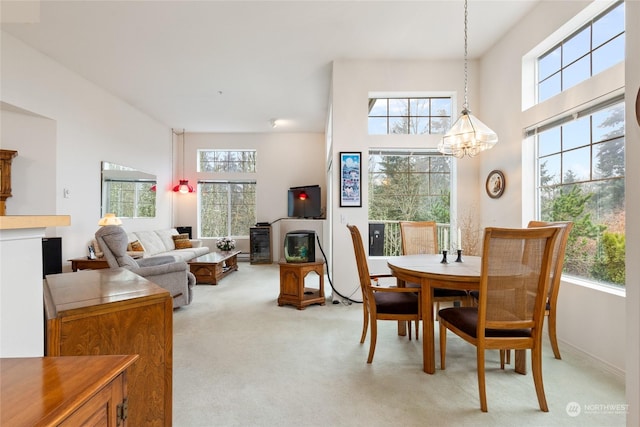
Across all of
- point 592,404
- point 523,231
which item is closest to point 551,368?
point 592,404

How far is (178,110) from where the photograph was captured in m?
5.81

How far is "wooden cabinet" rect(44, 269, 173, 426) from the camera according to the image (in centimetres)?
122

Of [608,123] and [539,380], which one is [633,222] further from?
[608,123]

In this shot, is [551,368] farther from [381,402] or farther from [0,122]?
[0,122]

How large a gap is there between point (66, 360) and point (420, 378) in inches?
79.5

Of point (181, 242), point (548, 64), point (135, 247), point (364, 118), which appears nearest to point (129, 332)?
point (364, 118)

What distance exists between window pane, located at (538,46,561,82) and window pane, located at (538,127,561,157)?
59cm

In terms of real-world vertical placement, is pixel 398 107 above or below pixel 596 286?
above

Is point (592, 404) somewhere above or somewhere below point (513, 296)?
below

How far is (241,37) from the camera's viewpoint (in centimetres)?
342

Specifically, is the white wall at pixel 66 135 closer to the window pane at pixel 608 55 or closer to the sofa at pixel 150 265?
the sofa at pixel 150 265

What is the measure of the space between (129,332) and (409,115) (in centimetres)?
395

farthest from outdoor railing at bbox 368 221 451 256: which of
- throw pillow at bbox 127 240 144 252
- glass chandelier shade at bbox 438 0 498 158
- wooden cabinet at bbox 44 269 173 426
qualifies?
throw pillow at bbox 127 240 144 252

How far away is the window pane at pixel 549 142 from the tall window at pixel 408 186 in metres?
1.16
